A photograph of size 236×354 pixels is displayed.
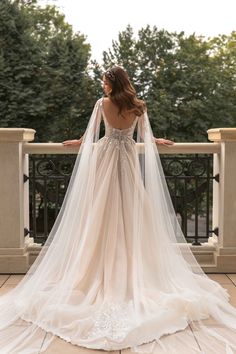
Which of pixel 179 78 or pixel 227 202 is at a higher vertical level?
pixel 179 78

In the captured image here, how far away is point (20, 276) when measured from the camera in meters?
4.45

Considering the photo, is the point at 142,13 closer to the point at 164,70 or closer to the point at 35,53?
the point at 164,70

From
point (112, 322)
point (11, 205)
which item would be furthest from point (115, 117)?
point (112, 322)

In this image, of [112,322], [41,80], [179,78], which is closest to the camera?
[112,322]

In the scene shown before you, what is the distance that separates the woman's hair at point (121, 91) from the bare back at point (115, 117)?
0.04 meters

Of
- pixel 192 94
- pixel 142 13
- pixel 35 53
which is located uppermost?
pixel 142 13

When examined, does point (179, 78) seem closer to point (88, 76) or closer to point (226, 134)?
point (88, 76)

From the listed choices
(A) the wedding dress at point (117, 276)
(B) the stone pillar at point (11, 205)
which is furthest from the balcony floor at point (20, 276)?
(B) the stone pillar at point (11, 205)

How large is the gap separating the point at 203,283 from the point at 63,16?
12.8 m

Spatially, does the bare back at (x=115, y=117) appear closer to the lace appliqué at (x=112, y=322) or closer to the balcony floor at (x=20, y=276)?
the lace appliqué at (x=112, y=322)

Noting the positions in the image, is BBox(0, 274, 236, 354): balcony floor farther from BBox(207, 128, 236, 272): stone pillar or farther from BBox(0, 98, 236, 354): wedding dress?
BBox(207, 128, 236, 272): stone pillar

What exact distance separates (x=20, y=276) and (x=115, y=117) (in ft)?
5.73

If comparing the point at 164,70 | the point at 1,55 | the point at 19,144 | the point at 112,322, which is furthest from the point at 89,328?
the point at 164,70

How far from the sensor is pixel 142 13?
13523 millimetres
